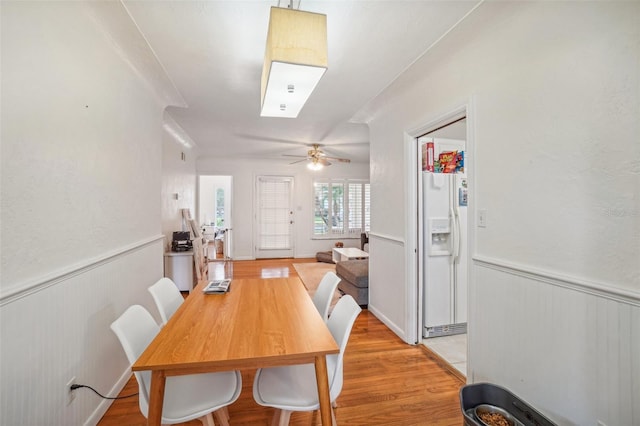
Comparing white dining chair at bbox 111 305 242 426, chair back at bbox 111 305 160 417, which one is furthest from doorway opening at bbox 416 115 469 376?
chair back at bbox 111 305 160 417

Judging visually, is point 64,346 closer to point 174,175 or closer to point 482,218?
point 482,218

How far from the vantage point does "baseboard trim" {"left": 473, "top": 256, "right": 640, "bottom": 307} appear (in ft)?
3.75

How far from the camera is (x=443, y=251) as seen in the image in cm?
284

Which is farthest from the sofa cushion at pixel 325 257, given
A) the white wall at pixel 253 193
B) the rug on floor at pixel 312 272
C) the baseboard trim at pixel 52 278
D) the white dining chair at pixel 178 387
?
the white dining chair at pixel 178 387

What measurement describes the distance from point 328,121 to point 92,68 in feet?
8.97

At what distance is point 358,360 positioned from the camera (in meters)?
2.45

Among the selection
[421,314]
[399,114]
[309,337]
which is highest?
[399,114]

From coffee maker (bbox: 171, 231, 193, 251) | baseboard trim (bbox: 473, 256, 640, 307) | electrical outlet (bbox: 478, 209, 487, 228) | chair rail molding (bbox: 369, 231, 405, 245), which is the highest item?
electrical outlet (bbox: 478, 209, 487, 228)

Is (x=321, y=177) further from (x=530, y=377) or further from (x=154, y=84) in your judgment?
(x=530, y=377)

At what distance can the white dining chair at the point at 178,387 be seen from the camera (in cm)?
124

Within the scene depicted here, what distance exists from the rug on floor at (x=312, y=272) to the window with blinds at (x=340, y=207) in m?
1.33

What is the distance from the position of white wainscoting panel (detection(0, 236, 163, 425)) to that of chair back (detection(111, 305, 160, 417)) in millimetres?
339

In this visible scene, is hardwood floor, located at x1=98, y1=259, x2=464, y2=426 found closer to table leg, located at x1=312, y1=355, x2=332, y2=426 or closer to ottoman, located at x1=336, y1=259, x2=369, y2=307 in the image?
table leg, located at x1=312, y1=355, x2=332, y2=426

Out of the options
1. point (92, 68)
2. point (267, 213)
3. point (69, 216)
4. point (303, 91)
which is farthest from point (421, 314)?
point (267, 213)
